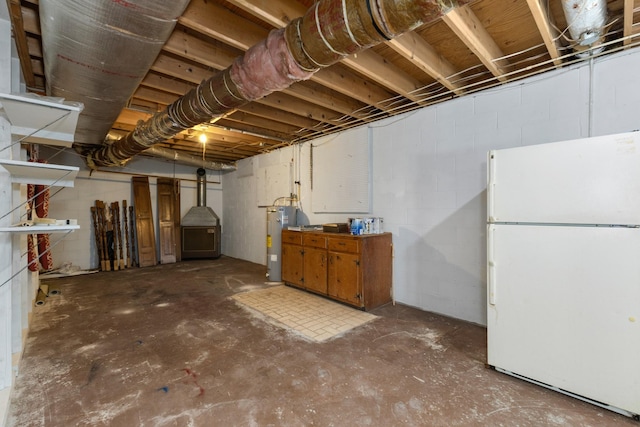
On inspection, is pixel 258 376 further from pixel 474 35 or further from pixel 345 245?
pixel 474 35

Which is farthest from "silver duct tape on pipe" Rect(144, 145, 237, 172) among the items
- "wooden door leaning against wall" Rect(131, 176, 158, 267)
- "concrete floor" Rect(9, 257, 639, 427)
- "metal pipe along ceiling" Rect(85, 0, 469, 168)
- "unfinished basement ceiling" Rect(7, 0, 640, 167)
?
"concrete floor" Rect(9, 257, 639, 427)

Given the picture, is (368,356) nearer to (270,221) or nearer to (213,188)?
(270,221)

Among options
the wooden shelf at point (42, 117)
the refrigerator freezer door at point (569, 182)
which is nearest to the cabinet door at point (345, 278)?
the refrigerator freezer door at point (569, 182)

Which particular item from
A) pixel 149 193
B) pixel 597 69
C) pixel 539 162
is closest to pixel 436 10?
pixel 539 162

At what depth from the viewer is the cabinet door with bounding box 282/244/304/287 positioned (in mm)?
4376

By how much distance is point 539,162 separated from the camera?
2.00 m

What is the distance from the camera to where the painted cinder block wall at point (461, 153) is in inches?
96.7

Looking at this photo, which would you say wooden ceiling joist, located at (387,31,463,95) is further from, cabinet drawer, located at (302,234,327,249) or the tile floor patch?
the tile floor patch

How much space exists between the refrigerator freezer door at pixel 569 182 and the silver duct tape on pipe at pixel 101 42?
2275 millimetres

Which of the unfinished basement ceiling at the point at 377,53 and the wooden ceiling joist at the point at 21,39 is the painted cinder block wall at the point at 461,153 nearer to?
the unfinished basement ceiling at the point at 377,53

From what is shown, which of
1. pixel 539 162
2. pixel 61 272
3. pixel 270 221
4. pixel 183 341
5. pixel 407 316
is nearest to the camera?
pixel 539 162

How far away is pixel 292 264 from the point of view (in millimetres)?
4516

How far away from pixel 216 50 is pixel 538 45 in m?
2.69

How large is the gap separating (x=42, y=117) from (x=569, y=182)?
10.7 feet
